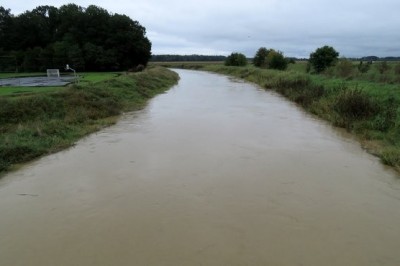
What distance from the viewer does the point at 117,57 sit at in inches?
1825

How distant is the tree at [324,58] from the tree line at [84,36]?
79.3 feet

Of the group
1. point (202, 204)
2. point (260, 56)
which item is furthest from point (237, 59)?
point (202, 204)

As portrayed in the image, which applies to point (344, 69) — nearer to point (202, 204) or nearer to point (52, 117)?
point (52, 117)

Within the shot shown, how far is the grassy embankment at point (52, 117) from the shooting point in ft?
29.5

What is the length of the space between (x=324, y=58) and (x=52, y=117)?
25463 mm

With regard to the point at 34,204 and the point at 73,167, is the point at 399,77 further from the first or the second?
the point at 34,204

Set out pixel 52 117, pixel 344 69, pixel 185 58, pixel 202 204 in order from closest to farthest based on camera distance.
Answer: pixel 202 204, pixel 52 117, pixel 344 69, pixel 185 58

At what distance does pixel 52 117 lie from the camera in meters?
12.2

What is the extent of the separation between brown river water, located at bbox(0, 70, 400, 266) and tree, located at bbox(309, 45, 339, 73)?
A: 22.2 meters

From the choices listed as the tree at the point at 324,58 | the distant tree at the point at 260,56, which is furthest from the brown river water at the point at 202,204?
the distant tree at the point at 260,56

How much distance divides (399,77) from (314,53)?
45.6 feet

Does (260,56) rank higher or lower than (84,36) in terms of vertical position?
lower

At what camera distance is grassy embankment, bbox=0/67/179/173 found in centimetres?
898

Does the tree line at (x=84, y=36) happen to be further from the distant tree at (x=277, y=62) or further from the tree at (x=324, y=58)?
the tree at (x=324, y=58)
